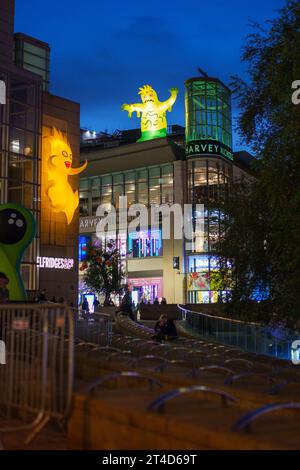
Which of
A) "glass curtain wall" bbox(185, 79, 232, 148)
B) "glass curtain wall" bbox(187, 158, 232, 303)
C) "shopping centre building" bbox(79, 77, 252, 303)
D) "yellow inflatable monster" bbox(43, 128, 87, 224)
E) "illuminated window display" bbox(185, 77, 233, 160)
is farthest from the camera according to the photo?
"glass curtain wall" bbox(185, 79, 232, 148)

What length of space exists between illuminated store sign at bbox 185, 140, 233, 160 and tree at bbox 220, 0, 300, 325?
4035cm

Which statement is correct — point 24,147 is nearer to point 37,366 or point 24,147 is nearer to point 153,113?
point 153,113

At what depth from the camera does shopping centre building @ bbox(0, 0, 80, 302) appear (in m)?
39.3

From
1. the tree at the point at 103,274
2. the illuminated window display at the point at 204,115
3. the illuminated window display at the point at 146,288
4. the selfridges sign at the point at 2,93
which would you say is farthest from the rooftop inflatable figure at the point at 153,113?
the selfridges sign at the point at 2,93

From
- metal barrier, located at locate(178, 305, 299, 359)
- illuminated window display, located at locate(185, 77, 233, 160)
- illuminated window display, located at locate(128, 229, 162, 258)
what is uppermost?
illuminated window display, located at locate(185, 77, 233, 160)

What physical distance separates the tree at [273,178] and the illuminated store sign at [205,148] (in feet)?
132

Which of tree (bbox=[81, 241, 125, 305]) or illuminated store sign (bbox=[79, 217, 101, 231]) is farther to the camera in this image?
illuminated store sign (bbox=[79, 217, 101, 231])

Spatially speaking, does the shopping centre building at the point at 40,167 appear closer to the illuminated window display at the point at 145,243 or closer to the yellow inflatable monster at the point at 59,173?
the yellow inflatable monster at the point at 59,173

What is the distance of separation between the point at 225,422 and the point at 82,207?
214ft

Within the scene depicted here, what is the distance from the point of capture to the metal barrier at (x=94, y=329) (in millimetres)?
14810

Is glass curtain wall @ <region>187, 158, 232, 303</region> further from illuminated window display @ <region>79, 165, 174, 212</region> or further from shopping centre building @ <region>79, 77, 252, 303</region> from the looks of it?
illuminated window display @ <region>79, 165, 174, 212</region>

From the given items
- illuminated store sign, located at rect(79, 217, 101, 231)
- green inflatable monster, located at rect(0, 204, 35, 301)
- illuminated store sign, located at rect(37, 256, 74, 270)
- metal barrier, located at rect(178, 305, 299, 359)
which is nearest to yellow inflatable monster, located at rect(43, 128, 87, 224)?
illuminated store sign, located at rect(37, 256, 74, 270)

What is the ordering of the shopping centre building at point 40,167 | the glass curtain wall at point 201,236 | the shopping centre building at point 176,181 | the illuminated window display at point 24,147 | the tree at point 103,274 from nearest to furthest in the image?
1. the illuminated window display at point 24,147
2. the shopping centre building at point 40,167
3. the tree at point 103,274
4. the glass curtain wall at point 201,236
5. the shopping centre building at point 176,181
